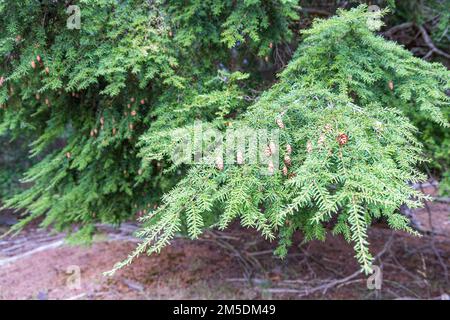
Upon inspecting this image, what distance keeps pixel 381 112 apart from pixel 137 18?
5.68ft

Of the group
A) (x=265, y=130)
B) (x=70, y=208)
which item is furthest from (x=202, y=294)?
(x=265, y=130)

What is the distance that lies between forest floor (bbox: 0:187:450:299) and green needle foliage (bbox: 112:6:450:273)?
2.93m

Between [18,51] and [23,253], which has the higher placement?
[18,51]

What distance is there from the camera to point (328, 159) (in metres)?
1.61

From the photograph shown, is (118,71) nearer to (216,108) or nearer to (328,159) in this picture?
(216,108)

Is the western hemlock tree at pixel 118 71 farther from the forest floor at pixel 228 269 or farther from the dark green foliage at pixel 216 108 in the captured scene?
the forest floor at pixel 228 269

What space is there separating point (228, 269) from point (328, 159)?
445cm

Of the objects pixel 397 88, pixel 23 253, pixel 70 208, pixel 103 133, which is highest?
pixel 397 88

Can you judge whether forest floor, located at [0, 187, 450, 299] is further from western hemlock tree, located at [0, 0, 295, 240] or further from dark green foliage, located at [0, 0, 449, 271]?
western hemlock tree, located at [0, 0, 295, 240]

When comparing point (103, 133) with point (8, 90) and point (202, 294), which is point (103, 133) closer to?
point (8, 90)

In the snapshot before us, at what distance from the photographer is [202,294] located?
509 centimetres

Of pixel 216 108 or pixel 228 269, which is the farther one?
pixel 228 269

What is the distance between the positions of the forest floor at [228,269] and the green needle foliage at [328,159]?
2.93m

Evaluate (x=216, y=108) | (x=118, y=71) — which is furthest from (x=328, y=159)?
(x=118, y=71)
